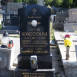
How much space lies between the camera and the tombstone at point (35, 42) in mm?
4980

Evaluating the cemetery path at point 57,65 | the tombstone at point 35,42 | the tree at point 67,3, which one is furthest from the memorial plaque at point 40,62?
the tree at point 67,3

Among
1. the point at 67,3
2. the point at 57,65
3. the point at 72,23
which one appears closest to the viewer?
the point at 57,65

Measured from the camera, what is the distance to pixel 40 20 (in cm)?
499

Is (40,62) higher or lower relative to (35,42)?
lower

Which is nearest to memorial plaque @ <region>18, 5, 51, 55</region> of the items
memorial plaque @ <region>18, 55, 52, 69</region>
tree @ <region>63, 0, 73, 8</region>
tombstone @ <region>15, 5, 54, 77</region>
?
tombstone @ <region>15, 5, 54, 77</region>

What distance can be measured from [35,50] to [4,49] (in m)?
0.77

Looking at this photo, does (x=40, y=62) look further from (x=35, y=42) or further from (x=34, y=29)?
(x=34, y=29)

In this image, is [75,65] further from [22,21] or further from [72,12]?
[72,12]

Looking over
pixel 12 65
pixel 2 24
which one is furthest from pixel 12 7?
pixel 12 65

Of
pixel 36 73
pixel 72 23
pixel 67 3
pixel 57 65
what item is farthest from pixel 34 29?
pixel 67 3

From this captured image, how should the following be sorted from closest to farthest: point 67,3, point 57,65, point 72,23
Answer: point 57,65 < point 72,23 < point 67,3

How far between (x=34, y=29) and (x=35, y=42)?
31 cm

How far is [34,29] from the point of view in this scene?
16.5 ft

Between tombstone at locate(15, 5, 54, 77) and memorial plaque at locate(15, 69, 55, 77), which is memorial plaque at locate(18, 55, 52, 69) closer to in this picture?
tombstone at locate(15, 5, 54, 77)
